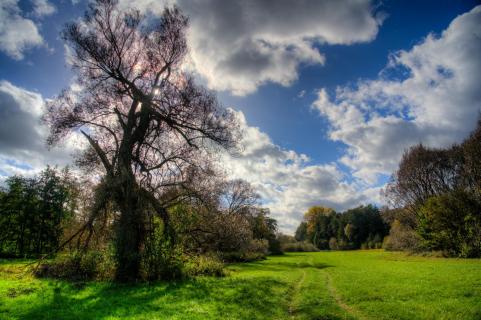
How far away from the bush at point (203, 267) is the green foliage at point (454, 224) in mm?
29539

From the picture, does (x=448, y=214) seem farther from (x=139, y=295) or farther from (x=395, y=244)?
(x=139, y=295)

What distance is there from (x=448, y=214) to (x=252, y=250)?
95.4 feet

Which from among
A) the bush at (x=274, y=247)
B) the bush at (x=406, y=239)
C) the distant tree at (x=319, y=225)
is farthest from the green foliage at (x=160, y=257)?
the distant tree at (x=319, y=225)

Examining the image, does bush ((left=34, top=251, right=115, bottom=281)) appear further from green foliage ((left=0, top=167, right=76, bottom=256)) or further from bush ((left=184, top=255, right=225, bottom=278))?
green foliage ((left=0, top=167, right=76, bottom=256))

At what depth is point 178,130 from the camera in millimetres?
20594

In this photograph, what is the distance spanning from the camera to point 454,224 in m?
37.3

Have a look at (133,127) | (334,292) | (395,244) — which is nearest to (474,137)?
(395,244)

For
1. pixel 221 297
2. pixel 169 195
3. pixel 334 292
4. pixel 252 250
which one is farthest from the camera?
pixel 252 250

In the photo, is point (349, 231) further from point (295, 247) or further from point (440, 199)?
point (440, 199)

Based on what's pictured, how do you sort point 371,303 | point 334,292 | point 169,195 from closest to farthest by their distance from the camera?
point 371,303, point 334,292, point 169,195

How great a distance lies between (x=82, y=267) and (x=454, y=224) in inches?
1622

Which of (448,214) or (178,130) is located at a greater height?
(178,130)

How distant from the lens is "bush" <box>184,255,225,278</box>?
21.3 m

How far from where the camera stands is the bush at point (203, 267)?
2132cm
